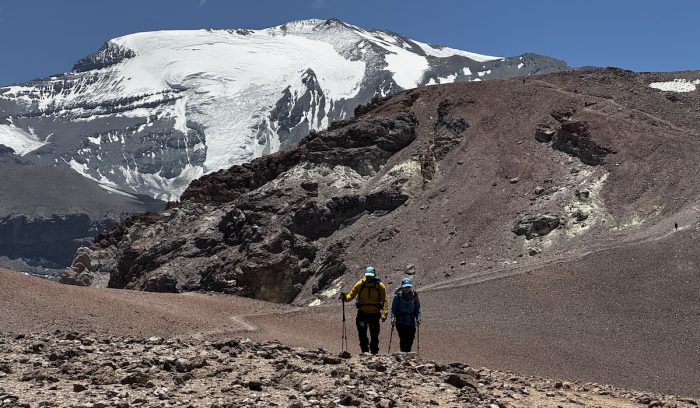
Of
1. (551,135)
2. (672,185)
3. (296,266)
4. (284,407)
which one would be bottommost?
(284,407)

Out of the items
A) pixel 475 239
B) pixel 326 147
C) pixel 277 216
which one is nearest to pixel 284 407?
pixel 475 239

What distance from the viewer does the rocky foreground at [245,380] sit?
10672 mm

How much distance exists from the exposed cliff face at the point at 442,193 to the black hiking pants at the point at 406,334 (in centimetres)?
1585

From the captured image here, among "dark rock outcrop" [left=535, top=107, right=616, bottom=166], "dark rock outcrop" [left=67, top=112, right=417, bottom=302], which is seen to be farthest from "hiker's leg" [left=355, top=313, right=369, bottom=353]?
"dark rock outcrop" [left=535, top=107, right=616, bottom=166]

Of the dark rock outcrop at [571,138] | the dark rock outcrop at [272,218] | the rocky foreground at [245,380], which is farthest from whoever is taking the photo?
the dark rock outcrop at [272,218]

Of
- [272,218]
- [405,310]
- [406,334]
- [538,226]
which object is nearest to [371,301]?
[405,310]

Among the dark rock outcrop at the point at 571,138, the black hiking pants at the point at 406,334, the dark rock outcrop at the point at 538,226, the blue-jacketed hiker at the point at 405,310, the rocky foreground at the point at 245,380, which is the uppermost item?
the dark rock outcrop at the point at 571,138

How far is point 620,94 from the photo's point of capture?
4612 cm

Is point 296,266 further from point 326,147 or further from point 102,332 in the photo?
point 102,332

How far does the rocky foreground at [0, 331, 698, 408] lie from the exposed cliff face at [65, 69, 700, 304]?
18.3 m

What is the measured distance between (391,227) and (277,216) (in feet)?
21.9

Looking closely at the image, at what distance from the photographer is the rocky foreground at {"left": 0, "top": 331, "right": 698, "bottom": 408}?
35.0 feet

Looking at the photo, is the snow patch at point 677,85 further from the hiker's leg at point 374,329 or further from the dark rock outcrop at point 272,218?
the hiker's leg at point 374,329

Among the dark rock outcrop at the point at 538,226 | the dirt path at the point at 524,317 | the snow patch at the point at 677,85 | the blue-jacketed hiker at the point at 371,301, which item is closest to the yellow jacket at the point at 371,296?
the blue-jacketed hiker at the point at 371,301
